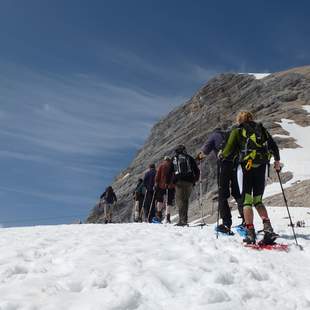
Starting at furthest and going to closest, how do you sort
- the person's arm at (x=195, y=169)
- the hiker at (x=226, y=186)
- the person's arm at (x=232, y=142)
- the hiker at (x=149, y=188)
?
the hiker at (x=149, y=188) → the person's arm at (x=195, y=169) → the hiker at (x=226, y=186) → the person's arm at (x=232, y=142)

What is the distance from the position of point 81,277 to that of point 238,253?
3.13 metres

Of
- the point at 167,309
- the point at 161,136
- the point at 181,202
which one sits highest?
the point at 161,136

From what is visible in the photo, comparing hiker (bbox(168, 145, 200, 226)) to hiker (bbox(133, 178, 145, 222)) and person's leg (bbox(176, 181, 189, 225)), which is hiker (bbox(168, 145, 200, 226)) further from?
hiker (bbox(133, 178, 145, 222))

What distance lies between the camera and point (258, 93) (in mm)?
74812

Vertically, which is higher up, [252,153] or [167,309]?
[252,153]

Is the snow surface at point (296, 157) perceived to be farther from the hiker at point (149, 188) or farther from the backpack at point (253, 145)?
the backpack at point (253, 145)

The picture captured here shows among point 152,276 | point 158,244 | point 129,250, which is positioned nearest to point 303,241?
point 158,244

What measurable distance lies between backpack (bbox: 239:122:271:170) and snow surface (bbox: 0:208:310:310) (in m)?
1.62

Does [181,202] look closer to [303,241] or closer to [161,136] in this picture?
[303,241]

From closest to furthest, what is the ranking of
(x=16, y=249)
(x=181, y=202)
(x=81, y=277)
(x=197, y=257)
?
1. (x=81, y=277)
2. (x=197, y=257)
3. (x=16, y=249)
4. (x=181, y=202)

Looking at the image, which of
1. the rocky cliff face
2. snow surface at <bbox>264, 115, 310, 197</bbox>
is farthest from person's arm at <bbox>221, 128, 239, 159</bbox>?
the rocky cliff face

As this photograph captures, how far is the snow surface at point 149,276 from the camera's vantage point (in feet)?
16.4

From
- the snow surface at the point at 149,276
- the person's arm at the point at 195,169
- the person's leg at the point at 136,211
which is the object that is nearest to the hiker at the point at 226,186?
the snow surface at the point at 149,276

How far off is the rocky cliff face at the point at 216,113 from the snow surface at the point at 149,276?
1457 inches
